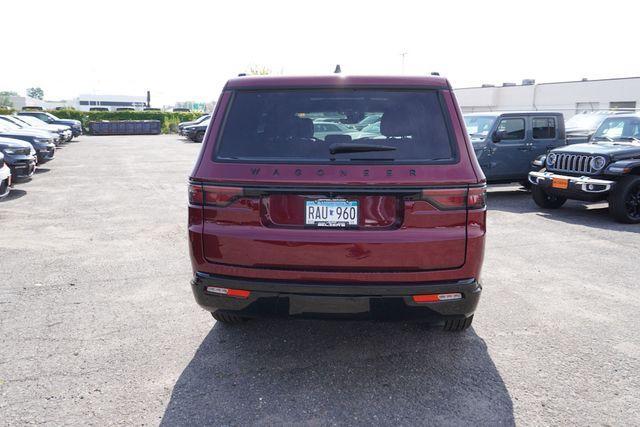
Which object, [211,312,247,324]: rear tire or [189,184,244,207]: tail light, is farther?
[211,312,247,324]: rear tire

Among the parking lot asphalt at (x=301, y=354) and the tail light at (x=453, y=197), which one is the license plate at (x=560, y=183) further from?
the tail light at (x=453, y=197)

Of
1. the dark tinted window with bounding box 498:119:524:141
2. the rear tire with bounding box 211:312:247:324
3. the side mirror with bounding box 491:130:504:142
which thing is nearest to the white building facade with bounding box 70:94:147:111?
the dark tinted window with bounding box 498:119:524:141

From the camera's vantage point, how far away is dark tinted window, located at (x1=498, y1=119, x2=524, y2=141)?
439 inches

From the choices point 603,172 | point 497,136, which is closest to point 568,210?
point 603,172

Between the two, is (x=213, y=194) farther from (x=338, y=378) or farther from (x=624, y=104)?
(x=624, y=104)

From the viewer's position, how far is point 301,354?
3.63 m

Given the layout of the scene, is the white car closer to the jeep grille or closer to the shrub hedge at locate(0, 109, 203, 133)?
the jeep grille

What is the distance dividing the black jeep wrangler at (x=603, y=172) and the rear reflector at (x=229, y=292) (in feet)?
24.3

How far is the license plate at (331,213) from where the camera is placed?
2.95 m

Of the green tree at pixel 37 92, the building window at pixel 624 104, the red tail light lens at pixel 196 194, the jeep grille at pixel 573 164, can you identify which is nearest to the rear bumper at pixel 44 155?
the jeep grille at pixel 573 164

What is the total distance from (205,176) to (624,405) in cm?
281

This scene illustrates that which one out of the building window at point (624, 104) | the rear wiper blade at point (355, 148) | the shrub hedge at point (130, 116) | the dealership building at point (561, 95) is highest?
the dealership building at point (561, 95)

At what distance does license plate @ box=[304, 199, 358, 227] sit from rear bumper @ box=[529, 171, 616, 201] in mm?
7037

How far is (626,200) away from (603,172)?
57cm
